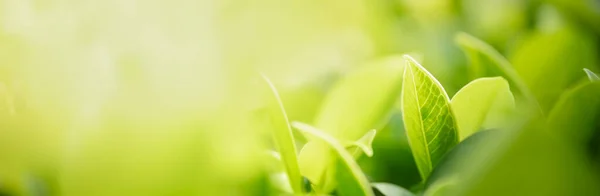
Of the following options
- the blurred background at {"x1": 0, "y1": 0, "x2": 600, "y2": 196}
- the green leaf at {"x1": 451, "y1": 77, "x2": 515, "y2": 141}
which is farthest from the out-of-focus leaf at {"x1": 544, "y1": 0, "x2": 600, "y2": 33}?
the green leaf at {"x1": 451, "y1": 77, "x2": 515, "y2": 141}

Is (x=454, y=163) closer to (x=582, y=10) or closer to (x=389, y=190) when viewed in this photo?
(x=389, y=190)

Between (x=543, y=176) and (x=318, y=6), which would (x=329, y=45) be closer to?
(x=318, y=6)

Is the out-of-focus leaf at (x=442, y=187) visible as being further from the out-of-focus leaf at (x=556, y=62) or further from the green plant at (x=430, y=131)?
the out-of-focus leaf at (x=556, y=62)

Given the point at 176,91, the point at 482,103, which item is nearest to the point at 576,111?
the point at 482,103

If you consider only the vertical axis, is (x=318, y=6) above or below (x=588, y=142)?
A: above

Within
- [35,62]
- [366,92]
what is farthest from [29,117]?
[366,92]

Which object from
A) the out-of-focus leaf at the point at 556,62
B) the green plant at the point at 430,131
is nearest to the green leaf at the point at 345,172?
the green plant at the point at 430,131
